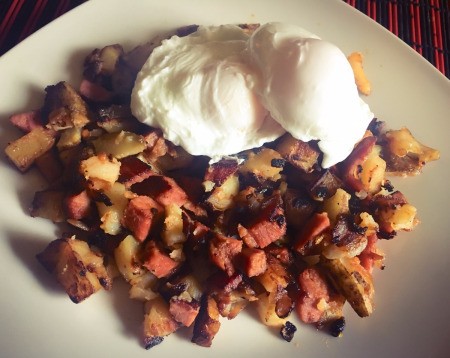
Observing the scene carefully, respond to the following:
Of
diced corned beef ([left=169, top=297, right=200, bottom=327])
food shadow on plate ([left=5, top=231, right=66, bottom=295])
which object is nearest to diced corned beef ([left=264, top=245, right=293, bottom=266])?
diced corned beef ([left=169, top=297, right=200, bottom=327])

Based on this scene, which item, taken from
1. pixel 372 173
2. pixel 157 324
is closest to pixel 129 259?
pixel 157 324

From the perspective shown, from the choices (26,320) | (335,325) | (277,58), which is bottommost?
(335,325)

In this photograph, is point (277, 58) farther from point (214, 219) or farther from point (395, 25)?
point (395, 25)

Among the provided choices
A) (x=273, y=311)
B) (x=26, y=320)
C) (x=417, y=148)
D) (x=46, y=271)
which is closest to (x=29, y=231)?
(x=46, y=271)

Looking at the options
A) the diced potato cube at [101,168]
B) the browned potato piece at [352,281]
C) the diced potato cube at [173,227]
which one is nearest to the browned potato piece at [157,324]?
the diced potato cube at [173,227]

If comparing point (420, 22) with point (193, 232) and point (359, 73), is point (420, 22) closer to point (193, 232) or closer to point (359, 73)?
point (359, 73)

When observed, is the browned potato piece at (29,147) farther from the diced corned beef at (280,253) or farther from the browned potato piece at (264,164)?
the diced corned beef at (280,253)
